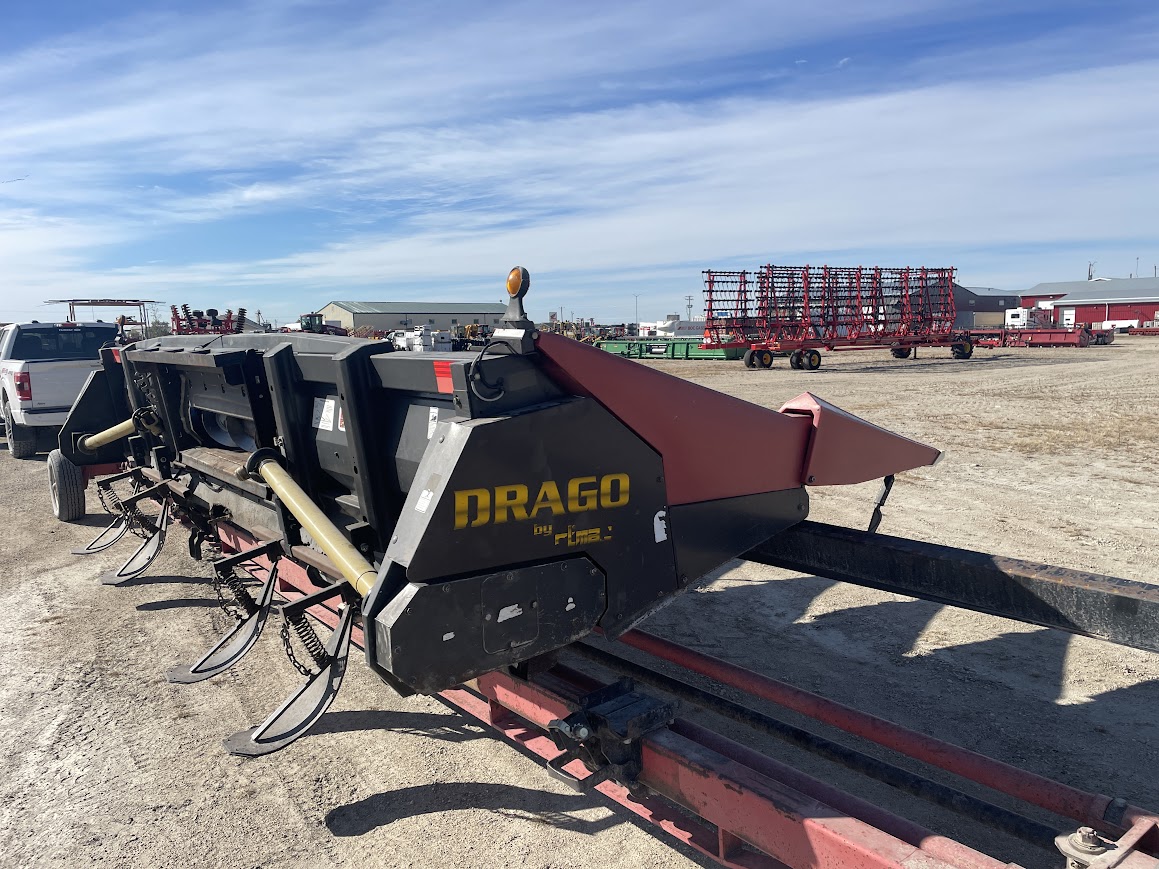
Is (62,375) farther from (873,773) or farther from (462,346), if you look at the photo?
(873,773)

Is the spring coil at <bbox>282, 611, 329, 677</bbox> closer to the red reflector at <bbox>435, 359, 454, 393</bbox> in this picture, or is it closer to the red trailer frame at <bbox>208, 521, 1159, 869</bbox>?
the red trailer frame at <bbox>208, 521, 1159, 869</bbox>

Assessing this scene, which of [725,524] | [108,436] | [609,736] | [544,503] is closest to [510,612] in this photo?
[544,503]

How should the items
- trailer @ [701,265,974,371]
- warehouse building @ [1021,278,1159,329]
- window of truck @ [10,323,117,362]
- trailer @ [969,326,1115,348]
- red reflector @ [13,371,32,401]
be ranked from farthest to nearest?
warehouse building @ [1021,278,1159,329], trailer @ [969,326,1115,348], trailer @ [701,265,974,371], window of truck @ [10,323,117,362], red reflector @ [13,371,32,401]

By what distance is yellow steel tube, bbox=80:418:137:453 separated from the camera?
5.33 m

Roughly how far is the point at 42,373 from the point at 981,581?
428 inches

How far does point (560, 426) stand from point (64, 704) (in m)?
3.21

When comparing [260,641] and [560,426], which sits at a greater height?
[560,426]

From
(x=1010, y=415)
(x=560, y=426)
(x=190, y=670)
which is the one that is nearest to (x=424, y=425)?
(x=560, y=426)

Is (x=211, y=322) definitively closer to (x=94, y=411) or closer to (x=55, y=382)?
(x=94, y=411)

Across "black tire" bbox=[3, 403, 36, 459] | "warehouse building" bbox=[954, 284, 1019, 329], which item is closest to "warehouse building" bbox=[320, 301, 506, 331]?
"warehouse building" bbox=[954, 284, 1019, 329]

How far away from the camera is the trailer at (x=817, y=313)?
25391 millimetres

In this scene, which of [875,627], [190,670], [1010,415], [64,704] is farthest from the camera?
[1010,415]

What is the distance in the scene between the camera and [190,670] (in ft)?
11.8

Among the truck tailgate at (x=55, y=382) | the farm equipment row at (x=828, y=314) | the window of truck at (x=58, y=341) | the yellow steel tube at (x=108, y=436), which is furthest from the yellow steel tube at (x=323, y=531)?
the farm equipment row at (x=828, y=314)
